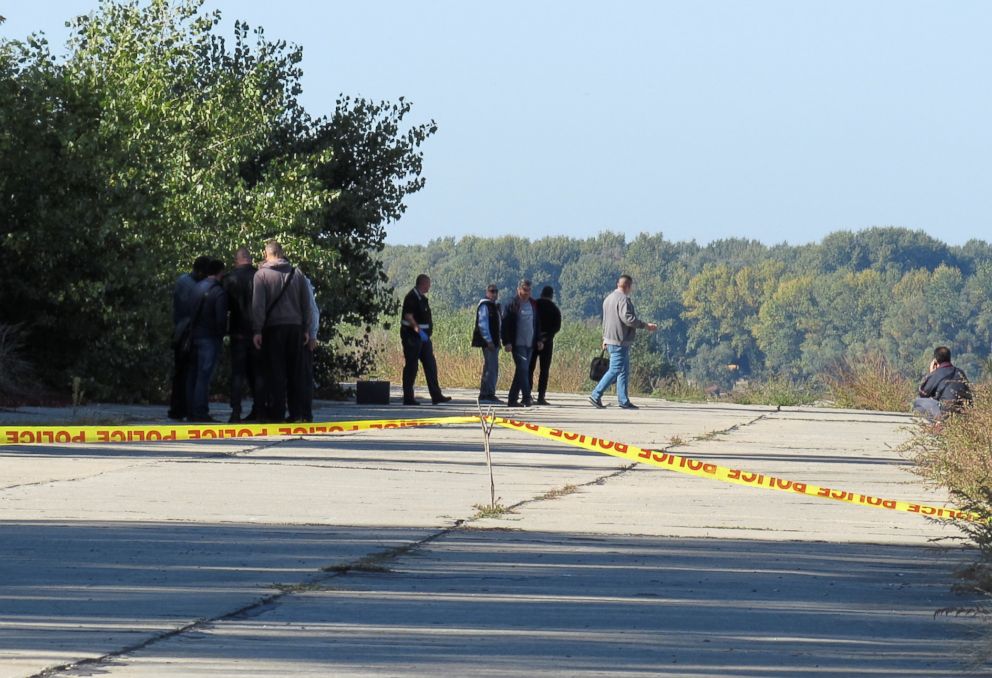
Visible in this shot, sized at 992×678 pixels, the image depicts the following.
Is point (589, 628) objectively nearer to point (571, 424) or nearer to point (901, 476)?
point (901, 476)

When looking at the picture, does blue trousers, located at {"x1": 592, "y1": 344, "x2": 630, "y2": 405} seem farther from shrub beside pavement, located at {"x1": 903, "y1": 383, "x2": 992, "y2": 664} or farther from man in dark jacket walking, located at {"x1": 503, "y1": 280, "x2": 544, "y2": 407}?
shrub beside pavement, located at {"x1": 903, "y1": 383, "x2": 992, "y2": 664}

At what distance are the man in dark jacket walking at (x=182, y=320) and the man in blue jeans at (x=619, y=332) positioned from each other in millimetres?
7538

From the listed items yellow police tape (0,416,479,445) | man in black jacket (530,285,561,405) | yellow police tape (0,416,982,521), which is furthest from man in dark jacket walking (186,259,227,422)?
man in black jacket (530,285,561,405)

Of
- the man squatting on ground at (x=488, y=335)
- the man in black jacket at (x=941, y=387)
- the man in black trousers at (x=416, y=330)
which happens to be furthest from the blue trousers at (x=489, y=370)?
the man in black jacket at (x=941, y=387)

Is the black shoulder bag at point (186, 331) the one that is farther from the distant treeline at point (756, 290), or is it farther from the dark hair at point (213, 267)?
the distant treeline at point (756, 290)

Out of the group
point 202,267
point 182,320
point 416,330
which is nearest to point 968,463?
point 202,267

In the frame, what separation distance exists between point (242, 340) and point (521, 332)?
22.0 ft

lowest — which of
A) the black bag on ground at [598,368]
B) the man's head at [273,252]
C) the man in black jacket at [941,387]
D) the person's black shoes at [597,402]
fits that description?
the person's black shoes at [597,402]

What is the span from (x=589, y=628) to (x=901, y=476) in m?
A: 9.07

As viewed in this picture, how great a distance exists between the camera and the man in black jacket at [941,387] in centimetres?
1859

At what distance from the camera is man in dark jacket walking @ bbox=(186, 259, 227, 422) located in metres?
18.6

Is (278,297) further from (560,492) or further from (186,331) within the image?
(560,492)

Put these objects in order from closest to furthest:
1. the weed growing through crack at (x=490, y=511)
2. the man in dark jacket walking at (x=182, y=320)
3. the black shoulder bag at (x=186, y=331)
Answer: the weed growing through crack at (x=490, y=511) < the black shoulder bag at (x=186, y=331) < the man in dark jacket walking at (x=182, y=320)

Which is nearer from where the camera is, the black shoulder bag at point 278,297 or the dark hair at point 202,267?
the black shoulder bag at point 278,297
